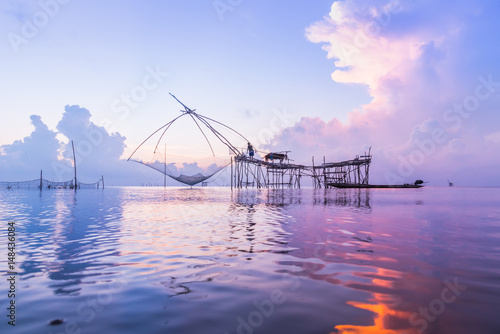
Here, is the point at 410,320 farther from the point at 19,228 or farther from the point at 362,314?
the point at 19,228

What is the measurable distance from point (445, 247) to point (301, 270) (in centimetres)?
507

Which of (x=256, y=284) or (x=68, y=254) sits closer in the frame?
(x=256, y=284)

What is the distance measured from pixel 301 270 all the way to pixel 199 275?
2.03 m

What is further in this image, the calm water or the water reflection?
the water reflection

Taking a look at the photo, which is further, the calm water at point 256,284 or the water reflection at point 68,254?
the water reflection at point 68,254

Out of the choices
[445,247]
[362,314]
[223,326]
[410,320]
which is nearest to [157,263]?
[223,326]

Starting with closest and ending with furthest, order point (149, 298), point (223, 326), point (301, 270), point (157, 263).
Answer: point (223, 326) → point (149, 298) → point (301, 270) → point (157, 263)

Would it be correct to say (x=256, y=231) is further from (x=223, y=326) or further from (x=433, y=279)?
(x=223, y=326)

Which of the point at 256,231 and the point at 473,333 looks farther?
the point at 256,231

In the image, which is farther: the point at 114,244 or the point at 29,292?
the point at 114,244

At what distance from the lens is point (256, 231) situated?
1109 cm

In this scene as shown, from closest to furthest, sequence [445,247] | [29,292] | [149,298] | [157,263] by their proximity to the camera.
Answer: [149,298] → [29,292] → [157,263] → [445,247]

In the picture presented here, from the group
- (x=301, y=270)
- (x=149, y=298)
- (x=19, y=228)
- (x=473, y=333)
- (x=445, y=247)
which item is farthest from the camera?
(x=19, y=228)

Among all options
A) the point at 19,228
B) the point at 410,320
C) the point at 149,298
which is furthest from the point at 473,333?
the point at 19,228
